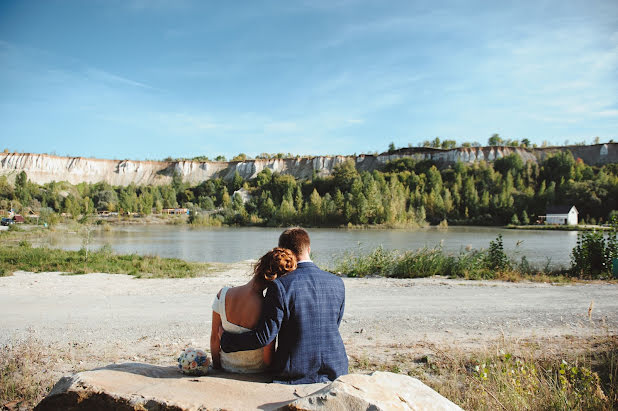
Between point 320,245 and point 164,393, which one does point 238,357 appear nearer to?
point 164,393

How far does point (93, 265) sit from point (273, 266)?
14.0 m

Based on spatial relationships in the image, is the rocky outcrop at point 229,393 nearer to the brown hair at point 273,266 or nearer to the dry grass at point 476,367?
the brown hair at point 273,266

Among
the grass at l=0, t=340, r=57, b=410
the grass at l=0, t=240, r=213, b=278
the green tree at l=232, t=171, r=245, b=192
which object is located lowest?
the grass at l=0, t=240, r=213, b=278

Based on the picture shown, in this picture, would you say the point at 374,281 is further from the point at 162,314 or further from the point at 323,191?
the point at 323,191

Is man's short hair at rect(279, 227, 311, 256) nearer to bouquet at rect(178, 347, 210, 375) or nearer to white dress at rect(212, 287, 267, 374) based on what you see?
white dress at rect(212, 287, 267, 374)

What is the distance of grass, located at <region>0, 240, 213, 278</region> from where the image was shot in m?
13.5

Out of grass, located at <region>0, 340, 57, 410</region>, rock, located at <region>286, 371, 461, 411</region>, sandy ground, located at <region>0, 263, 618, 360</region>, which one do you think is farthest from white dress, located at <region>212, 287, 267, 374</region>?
sandy ground, located at <region>0, 263, 618, 360</region>

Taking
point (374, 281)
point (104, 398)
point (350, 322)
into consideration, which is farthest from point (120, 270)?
point (104, 398)

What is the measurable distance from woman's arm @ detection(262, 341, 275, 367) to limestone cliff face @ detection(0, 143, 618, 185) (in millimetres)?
92642

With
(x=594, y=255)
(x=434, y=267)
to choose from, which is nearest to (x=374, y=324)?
(x=434, y=267)

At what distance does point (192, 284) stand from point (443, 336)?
751 centimetres

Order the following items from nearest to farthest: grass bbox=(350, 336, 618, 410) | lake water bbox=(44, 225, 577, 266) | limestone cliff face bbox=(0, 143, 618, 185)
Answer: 1. grass bbox=(350, 336, 618, 410)
2. lake water bbox=(44, 225, 577, 266)
3. limestone cliff face bbox=(0, 143, 618, 185)

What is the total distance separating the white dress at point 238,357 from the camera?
2.77 metres

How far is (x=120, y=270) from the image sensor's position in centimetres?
1391
